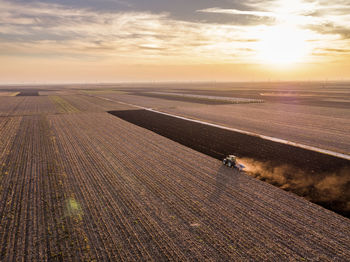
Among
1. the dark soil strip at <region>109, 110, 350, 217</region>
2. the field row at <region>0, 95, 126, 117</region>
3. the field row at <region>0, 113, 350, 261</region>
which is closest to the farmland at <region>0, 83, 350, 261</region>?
the field row at <region>0, 113, 350, 261</region>

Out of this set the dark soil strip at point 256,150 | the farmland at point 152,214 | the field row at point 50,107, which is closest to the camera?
the farmland at point 152,214

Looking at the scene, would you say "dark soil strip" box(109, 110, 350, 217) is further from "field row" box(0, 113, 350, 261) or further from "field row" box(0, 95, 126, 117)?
"field row" box(0, 95, 126, 117)

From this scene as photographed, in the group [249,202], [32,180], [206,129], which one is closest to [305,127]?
[206,129]

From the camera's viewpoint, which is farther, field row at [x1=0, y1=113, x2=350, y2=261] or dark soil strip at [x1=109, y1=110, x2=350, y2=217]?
dark soil strip at [x1=109, y1=110, x2=350, y2=217]

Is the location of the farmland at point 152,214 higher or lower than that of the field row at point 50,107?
lower

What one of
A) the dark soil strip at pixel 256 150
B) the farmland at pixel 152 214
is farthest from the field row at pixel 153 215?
the dark soil strip at pixel 256 150

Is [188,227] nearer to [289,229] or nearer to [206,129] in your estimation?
[289,229]

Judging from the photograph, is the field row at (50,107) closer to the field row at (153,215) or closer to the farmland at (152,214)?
the farmland at (152,214)
